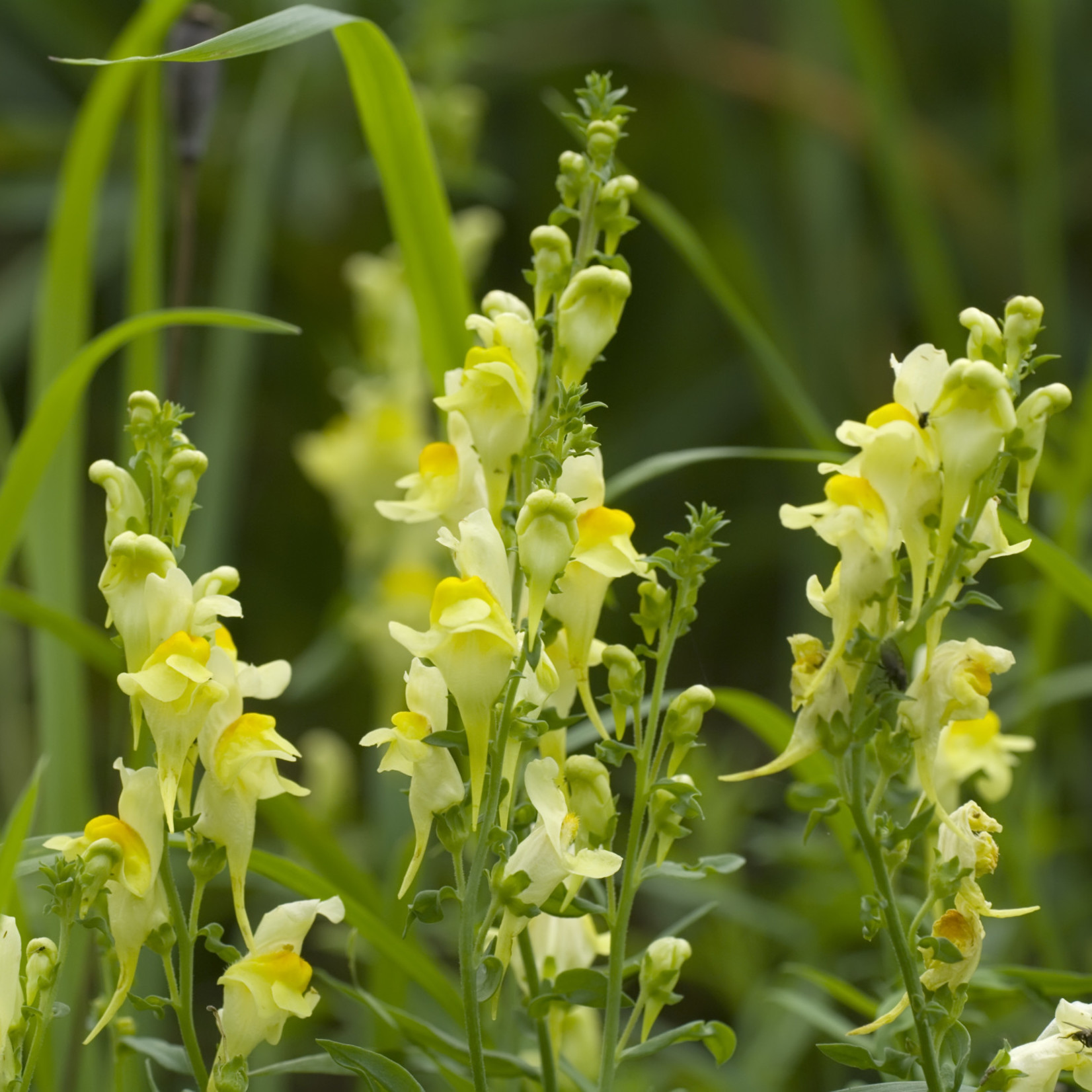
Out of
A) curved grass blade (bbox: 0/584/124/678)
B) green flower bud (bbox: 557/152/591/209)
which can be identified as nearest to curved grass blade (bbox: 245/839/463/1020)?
curved grass blade (bbox: 0/584/124/678)

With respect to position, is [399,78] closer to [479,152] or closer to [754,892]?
[754,892]

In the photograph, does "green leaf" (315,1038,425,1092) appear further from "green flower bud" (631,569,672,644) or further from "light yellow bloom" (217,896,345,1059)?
"green flower bud" (631,569,672,644)

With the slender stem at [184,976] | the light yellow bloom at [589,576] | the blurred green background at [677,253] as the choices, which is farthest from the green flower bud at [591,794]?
the blurred green background at [677,253]

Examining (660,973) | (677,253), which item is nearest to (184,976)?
(660,973)

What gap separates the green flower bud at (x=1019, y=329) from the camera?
16.2 inches

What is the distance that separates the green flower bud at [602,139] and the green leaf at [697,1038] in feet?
0.88

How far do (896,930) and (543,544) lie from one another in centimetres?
14

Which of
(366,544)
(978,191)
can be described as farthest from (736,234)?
(366,544)

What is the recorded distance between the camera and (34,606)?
574 millimetres

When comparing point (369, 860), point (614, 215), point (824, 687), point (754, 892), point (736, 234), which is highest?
point (614, 215)

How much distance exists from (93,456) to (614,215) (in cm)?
145

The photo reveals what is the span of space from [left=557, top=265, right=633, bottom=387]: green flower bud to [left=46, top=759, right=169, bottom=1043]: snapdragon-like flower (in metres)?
0.18

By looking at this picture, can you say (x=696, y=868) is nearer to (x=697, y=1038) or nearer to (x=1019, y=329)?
(x=697, y=1038)

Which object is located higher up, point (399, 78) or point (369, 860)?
point (399, 78)
